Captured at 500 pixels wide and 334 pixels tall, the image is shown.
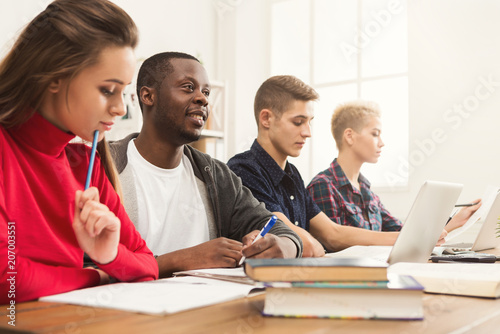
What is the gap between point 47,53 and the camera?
0.92 meters

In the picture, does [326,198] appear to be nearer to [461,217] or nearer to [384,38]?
[461,217]

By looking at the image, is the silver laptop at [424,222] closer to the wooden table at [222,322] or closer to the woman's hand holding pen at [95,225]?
the wooden table at [222,322]

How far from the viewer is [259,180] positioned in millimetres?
2049

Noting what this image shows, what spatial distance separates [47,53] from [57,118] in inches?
4.7

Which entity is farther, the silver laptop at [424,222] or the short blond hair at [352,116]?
the short blond hair at [352,116]

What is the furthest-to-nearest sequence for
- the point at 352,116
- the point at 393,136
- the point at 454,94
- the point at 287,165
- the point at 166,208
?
the point at 393,136, the point at 454,94, the point at 352,116, the point at 287,165, the point at 166,208

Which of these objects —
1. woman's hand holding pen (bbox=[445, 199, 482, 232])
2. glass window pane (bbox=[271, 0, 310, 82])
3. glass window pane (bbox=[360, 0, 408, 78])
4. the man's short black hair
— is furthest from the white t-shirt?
glass window pane (bbox=[271, 0, 310, 82])

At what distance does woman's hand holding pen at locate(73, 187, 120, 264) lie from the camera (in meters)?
0.78

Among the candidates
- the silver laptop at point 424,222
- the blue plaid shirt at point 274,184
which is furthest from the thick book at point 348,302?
the blue plaid shirt at point 274,184

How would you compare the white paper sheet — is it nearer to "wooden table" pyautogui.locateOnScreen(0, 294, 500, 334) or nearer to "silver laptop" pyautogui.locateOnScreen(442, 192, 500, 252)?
"wooden table" pyautogui.locateOnScreen(0, 294, 500, 334)

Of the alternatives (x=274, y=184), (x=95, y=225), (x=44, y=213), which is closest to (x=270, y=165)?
(x=274, y=184)

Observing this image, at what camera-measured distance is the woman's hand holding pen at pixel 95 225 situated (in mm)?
782

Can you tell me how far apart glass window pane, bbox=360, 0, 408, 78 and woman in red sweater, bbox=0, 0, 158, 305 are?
3519 mm

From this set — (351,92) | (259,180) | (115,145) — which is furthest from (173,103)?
(351,92)
